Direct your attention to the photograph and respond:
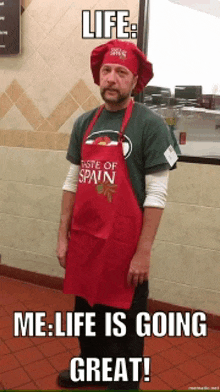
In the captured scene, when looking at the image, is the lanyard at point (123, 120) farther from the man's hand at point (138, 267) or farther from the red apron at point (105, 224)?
the man's hand at point (138, 267)

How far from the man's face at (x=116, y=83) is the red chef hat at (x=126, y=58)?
0.07ft

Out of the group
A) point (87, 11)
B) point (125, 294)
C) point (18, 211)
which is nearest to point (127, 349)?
point (125, 294)

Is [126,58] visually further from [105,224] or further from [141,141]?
[105,224]

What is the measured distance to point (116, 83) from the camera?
1.55 m

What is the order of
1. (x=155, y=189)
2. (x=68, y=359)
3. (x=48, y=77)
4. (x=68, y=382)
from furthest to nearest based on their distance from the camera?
1. (x=48, y=77)
2. (x=68, y=359)
3. (x=68, y=382)
4. (x=155, y=189)

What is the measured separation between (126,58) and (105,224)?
67 cm

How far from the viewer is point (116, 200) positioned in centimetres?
155

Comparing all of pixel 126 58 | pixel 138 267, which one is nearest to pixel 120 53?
pixel 126 58

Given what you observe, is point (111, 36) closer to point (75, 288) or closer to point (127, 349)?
point (75, 288)

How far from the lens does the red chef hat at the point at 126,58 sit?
158 centimetres

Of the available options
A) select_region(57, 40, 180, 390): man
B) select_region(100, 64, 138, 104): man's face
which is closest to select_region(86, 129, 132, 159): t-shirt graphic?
select_region(57, 40, 180, 390): man

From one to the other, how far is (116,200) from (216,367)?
4.09ft

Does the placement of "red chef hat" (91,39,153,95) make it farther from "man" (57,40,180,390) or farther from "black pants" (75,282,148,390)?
"black pants" (75,282,148,390)

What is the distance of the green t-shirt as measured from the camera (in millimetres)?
1519
